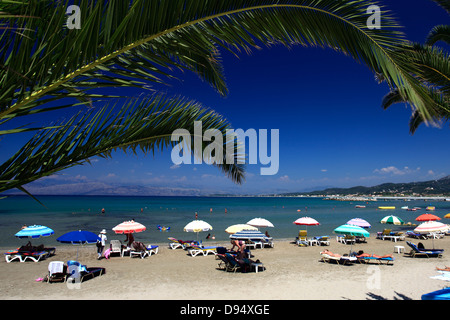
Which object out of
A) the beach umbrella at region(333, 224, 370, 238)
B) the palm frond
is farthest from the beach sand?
the palm frond

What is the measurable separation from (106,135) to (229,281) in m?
8.26

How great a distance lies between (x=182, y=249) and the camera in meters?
17.0

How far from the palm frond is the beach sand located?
6091 millimetres

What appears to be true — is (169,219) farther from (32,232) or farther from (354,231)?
(354,231)

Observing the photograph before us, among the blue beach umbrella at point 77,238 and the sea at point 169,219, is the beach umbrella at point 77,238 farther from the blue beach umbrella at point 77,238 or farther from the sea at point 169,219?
the sea at point 169,219

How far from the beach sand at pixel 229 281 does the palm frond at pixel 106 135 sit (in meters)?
6.09

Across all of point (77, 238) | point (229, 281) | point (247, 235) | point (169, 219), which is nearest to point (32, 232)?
point (77, 238)

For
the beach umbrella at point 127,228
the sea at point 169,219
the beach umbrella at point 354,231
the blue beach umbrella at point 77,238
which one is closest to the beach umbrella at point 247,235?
the beach umbrella at point 354,231

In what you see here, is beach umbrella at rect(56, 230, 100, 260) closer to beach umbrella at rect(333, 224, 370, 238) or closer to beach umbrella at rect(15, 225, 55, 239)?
beach umbrella at rect(15, 225, 55, 239)

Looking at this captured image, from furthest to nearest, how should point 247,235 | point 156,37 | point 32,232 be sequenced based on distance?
point 32,232, point 247,235, point 156,37

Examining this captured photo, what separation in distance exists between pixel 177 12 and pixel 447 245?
2286 cm

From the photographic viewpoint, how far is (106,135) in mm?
2719
